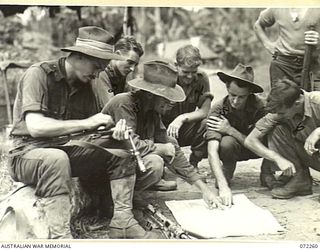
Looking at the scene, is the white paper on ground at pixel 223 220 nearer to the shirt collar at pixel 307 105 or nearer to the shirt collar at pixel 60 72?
the shirt collar at pixel 307 105

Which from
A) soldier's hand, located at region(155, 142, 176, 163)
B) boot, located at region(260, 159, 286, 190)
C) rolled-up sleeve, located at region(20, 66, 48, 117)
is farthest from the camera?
boot, located at region(260, 159, 286, 190)

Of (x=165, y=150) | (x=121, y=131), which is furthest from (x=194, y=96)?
(x=121, y=131)

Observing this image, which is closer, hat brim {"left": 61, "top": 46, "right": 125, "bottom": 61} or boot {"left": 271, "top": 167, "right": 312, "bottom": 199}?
hat brim {"left": 61, "top": 46, "right": 125, "bottom": 61}

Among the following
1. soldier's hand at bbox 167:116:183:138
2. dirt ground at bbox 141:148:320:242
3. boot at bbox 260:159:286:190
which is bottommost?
dirt ground at bbox 141:148:320:242

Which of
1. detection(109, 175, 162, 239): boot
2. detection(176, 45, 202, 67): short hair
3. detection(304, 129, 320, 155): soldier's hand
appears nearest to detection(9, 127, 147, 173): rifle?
detection(109, 175, 162, 239): boot

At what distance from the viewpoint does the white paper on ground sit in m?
2.72

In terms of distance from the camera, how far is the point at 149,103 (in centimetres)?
266

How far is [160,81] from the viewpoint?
8.72 ft

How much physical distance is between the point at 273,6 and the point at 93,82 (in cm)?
86

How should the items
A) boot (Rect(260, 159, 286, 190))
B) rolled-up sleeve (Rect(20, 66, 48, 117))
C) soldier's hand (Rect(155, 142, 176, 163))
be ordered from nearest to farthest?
rolled-up sleeve (Rect(20, 66, 48, 117)), soldier's hand (Rect(155, 142, 176, 163)), boot (Rect(260, 159, 286, 190))

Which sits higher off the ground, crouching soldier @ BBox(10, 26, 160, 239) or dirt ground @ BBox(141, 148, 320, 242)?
crouching soldier @ BBox(10, 26, 160, 239)

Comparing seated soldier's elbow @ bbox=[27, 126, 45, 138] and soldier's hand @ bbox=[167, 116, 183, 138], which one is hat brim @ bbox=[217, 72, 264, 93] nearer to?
soldier's hand @ bbox=[167, 116, 183, 138]

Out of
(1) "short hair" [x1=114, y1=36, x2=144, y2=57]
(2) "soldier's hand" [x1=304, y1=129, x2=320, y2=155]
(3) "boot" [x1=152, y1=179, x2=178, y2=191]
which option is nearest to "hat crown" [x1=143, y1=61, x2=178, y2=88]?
(1) "short hair" [x1=114, y1=36, x2=144, y2=57]

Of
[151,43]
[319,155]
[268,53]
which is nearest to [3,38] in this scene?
[151,43]
